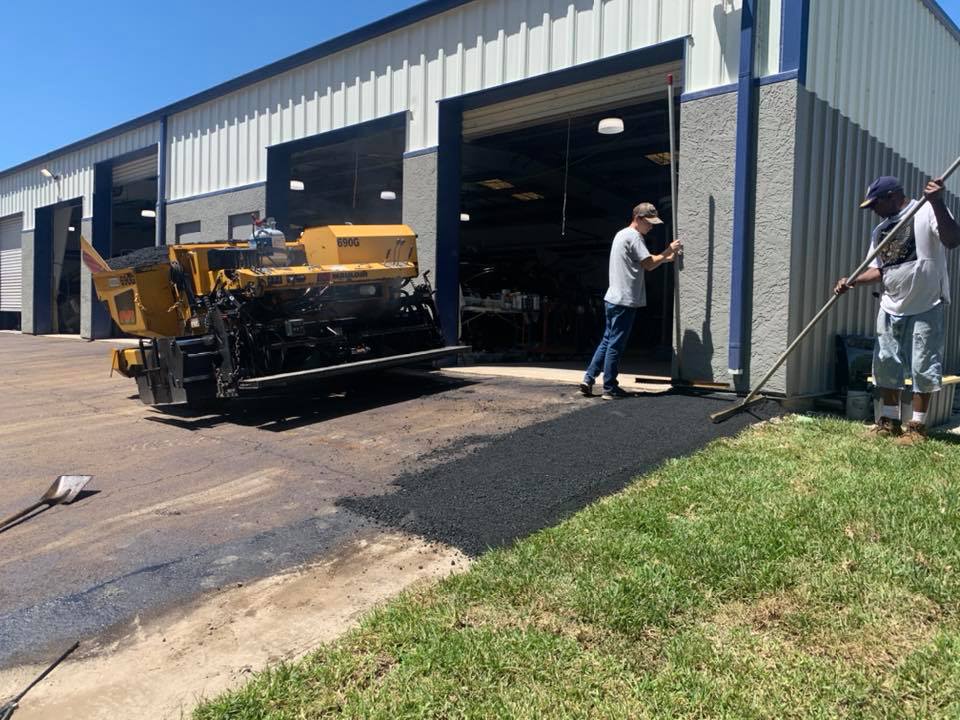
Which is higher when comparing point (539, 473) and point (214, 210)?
point (214, 210)

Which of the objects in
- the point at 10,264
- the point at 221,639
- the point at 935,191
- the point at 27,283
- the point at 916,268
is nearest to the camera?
the point at 221,639

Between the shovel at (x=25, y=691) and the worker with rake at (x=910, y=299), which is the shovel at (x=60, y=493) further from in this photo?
the worker with rake at (x=910, y=299)

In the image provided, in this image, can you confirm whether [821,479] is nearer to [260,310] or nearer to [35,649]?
[35,649]

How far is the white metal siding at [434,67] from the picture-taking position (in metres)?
7.12

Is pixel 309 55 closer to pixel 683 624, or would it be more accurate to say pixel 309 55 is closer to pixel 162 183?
pixel 162 183

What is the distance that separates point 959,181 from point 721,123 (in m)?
7.72

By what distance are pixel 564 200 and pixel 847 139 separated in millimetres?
5641

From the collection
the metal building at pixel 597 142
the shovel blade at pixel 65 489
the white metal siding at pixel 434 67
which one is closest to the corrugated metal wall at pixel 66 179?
the metal building at pixel 597 142

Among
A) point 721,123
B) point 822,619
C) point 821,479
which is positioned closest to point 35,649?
point 822,619

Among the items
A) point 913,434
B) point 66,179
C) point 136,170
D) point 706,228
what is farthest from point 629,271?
point 66,179

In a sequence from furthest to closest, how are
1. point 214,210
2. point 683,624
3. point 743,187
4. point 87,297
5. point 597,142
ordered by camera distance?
point 87,297 < point 597,142 < point 214,210 < point 743,187 < point 683,624

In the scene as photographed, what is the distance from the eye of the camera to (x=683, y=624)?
9.14 feet

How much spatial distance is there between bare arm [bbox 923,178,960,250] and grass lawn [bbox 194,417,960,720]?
1.88 meters

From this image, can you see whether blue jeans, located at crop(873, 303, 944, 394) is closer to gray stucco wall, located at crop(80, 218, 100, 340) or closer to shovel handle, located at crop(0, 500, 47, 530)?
shovel handle, located at crop(0, 500, 47, 530)
